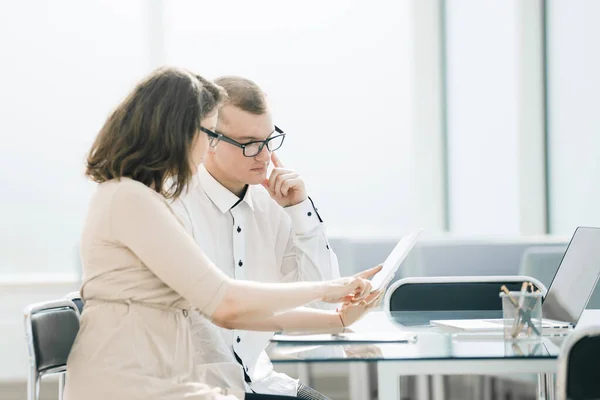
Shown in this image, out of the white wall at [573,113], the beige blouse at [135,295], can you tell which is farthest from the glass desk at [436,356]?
the white wall at [573,113]

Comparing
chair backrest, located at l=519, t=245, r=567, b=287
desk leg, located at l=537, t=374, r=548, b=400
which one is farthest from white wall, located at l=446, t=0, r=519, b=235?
desk leg, located at l=537, t=374, r=548, b=400

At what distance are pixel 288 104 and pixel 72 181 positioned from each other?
1344 mm

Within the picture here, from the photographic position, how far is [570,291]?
197 centimetres

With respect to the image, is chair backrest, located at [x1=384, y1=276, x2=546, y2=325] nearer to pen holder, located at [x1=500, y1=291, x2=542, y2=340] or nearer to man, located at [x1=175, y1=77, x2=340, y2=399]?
man, located at [x1=175, y1=77, x2=340, y2=399]

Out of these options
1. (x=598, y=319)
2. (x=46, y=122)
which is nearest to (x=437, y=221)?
(x=46, y=122)

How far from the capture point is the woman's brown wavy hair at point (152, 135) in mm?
1536

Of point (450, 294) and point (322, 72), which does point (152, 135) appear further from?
point (322, 72)

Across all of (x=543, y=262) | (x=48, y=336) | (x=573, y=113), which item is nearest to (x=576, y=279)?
(x=48, y=336)

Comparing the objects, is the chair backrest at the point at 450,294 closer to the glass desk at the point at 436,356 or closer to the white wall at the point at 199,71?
the glass desk at the point at 436,356

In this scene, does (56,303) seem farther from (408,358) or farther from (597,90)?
(597,90)

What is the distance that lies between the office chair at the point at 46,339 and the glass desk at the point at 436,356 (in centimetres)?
44

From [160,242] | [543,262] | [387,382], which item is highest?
[160,242]

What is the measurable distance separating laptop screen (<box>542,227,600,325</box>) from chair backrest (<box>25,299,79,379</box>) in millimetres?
1149

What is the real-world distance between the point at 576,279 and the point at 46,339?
1238mm
